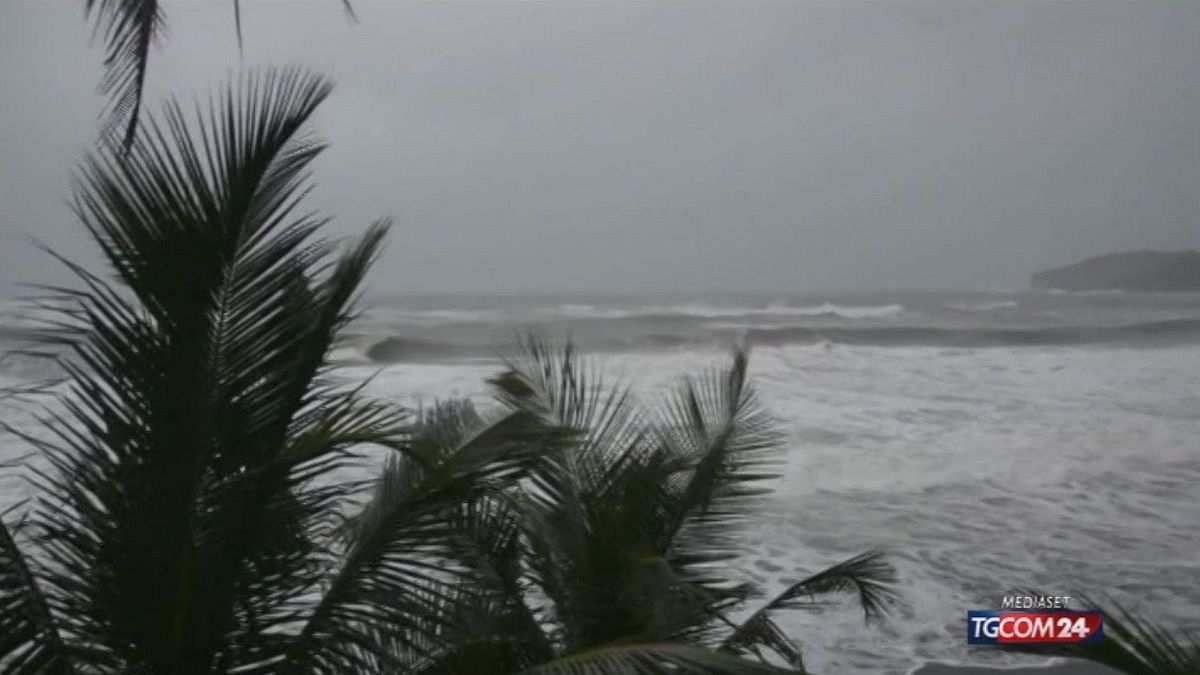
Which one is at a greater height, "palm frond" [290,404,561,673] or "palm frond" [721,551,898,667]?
"palm frond" [290,404,561,673]

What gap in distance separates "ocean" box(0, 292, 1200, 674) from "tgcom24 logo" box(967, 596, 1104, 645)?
0.99ft

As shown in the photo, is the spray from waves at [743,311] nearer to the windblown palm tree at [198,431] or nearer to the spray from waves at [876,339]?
the spray from waves at [876,339]

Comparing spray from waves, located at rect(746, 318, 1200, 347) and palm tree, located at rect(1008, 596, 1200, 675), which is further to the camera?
spray from waves, located at rect(746, 318, 1200, 347)

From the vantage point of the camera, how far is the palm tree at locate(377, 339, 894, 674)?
3.19m

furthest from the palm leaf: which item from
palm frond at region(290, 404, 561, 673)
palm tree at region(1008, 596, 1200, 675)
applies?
palm tree at region(1008, 596, 1200, 675)

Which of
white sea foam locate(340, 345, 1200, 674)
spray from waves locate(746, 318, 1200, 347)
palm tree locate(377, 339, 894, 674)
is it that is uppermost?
palm tree locate(377, 339, 894, 674)

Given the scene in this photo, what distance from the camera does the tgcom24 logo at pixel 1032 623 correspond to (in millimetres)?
4352

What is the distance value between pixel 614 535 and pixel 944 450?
10322 mm

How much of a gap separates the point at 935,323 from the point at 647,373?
15.1 metres

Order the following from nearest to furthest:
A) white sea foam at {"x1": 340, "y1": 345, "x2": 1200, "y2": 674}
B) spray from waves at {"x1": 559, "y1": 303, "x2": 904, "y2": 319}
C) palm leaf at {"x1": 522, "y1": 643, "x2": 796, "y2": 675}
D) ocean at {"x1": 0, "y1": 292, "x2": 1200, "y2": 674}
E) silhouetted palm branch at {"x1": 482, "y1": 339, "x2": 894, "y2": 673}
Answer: palm leaf at {"x1": 522, "y1": 643, "x2": 796, "y2": 675} → silhouetted palm branch at {"x1": 482, "y1": 339, "x2": 894, "y2": 673} → white sea foam at {"x1": 340, "y1": 345, "x2": 1200, "y2": 674} → ocean at {"x1": 0, "y1": 292, "x2": 1200, "y2": 674} → spray from waves at {"x1": 559, "y1": 303, "x2": 904, "y2": 319}

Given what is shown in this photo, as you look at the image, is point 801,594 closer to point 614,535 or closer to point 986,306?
point 614,535

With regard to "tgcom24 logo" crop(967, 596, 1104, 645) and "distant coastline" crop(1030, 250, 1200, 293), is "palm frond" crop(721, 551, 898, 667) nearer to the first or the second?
"tgcom24 logo" crop(967, 596, 1104, 645)

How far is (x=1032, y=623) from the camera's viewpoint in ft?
16.6

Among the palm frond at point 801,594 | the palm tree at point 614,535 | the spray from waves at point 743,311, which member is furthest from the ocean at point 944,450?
the spray from waves at point 743,311
